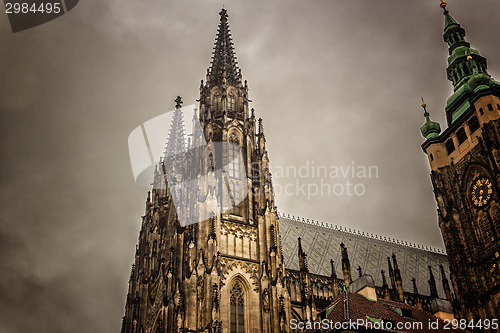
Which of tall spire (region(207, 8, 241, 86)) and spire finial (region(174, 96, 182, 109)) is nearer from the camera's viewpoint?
tall spire (region(207, 8, 241, 86))

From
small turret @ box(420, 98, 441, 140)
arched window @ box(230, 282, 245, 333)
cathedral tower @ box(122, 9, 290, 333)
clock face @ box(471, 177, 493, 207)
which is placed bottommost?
arched window @ box(230, 282, 245, 333)

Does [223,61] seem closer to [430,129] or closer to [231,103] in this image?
[231,103]

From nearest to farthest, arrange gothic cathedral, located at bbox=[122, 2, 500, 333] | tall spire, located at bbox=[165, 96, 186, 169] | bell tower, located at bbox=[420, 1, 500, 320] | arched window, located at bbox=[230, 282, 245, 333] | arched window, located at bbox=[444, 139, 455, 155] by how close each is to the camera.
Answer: arched window, located at bbox=[230, 282, 245, 333] → gothic cathedral, located at bbox=[122, 2, 500, 333] → bell tower, located at bbox=[420, 1, 500, 320] → tall spire, located at bbox=[165, 96, 186, 169] → arched window, located at bbox=[444, 139, 455, 155]

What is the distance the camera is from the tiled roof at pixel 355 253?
47.5m

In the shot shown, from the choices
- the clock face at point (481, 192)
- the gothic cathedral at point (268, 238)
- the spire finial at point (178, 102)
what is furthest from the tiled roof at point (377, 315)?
the spire finial at point (178, 102)

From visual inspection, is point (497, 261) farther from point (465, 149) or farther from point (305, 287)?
point (305, 287)

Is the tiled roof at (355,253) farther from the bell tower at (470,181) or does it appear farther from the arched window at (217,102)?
the arched window at (217,102)

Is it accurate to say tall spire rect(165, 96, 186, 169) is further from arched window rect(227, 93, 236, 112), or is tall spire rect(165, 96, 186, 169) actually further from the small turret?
the small turret

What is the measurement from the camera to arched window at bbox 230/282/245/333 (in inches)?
1277

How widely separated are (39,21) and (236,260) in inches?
751

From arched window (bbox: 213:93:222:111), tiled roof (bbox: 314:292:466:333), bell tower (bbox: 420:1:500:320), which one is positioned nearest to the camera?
tiled roof (bbox: 314:292:466:333)

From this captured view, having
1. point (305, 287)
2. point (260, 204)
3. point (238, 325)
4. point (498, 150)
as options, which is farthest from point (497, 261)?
point (238, 325)

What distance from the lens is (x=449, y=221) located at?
1950 inches

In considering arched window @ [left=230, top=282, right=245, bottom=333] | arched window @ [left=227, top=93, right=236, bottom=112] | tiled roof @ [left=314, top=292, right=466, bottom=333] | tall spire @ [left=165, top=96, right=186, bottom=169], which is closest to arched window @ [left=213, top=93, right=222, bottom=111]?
arched window @ [left=227, top=93, right=236, bottom=112]
